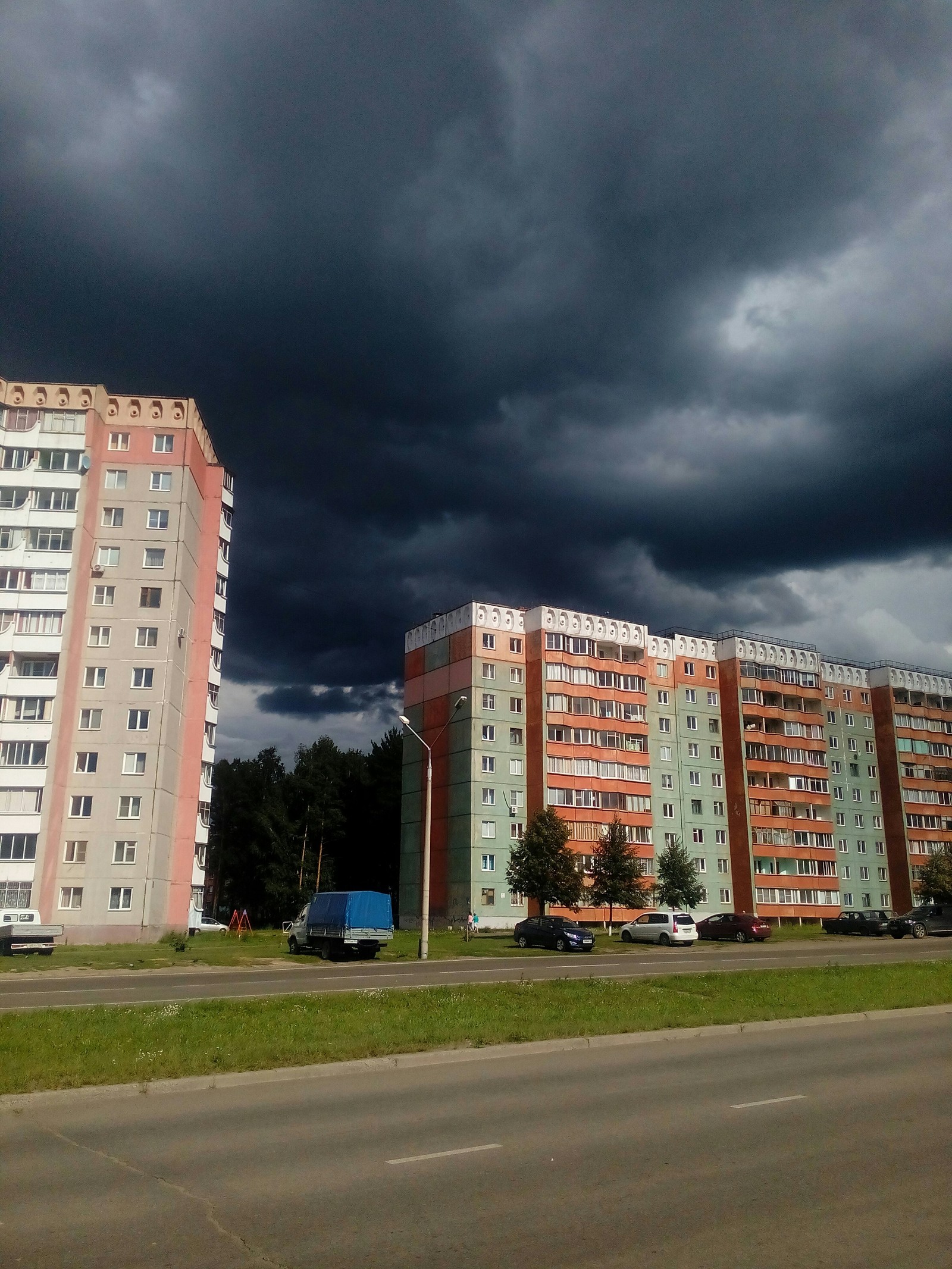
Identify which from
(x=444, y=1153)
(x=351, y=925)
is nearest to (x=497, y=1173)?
(x=444, y=1153)

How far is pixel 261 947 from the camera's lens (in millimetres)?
41969

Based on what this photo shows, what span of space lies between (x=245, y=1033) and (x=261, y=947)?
96.1 ft

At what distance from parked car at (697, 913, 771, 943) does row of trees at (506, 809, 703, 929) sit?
6.20 m

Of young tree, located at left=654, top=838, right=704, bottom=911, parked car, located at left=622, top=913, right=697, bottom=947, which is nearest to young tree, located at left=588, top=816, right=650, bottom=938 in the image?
young tree, located at left=654, top=838, right=704, bottom=911

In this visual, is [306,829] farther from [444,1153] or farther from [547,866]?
[444,1153]

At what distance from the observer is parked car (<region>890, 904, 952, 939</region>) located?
2095 inches

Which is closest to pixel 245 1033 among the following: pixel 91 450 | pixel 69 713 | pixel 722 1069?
pixel 722 1069

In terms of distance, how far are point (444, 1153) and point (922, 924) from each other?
52424mm

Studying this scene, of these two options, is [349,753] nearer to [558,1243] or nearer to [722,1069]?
[722,1069]

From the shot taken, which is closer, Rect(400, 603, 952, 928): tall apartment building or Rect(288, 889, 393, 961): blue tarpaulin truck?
Rect(288, 889, 393, 961): blue tarpaulin truck

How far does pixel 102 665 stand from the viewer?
173 ft

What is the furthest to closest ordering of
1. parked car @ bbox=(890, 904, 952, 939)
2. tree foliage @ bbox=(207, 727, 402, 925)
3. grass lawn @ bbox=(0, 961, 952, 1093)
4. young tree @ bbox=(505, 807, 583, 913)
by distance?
tree foliage @ bbox=(207, 727, 402, 925), young tree @ bbox=(505, 807, 583, 913), parked car @ bbox=(890, 904, 952, 939), grass lawn @ bbox=(0, 961, 952, 1093)

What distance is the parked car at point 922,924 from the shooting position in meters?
53.2

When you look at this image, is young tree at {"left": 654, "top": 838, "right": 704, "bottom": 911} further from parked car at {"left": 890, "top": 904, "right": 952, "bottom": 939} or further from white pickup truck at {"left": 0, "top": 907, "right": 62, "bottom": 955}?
white pickup truck at {"left": 0, "top": 907, "right": 62, "bottom": 955}
